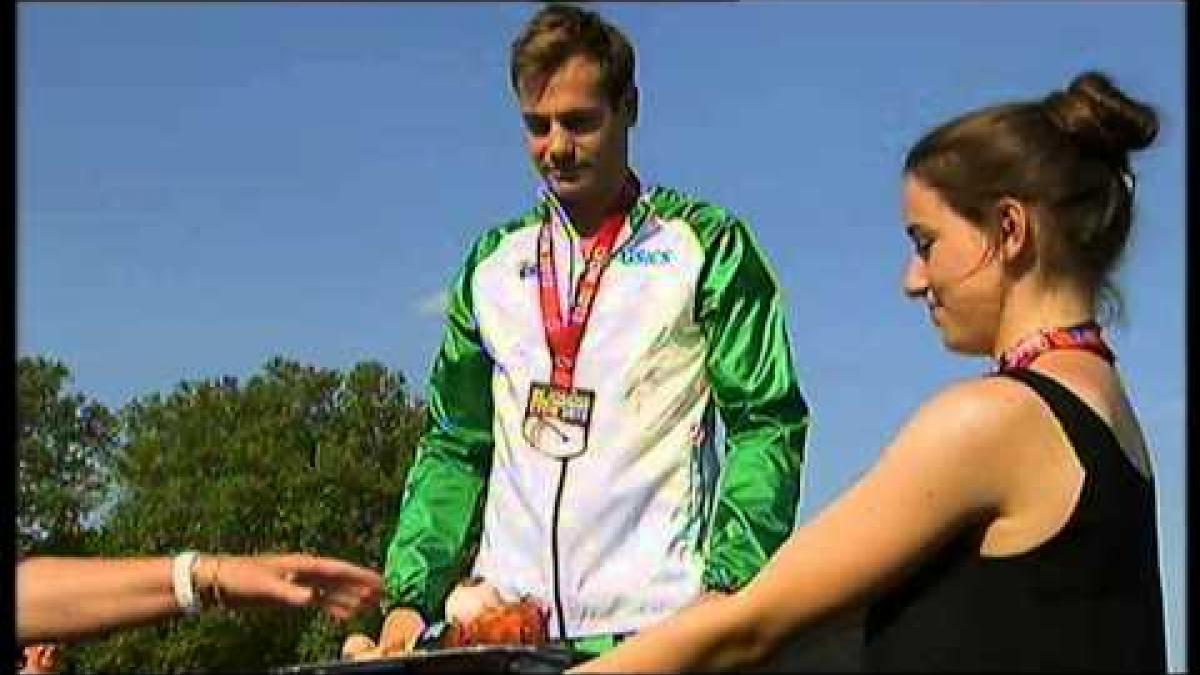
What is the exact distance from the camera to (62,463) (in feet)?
30.1

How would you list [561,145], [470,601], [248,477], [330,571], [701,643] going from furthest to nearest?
1. [248,477]
2. [561,145]
3. [470,601]
4. [330,571]
5. [701,643]

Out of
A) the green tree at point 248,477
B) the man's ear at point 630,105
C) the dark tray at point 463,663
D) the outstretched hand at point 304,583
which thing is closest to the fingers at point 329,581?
the outstretched hand at point 304,583

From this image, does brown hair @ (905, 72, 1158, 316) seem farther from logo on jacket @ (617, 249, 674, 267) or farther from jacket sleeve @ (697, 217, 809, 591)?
logo on jacket @ (617, 249, 674, 267)

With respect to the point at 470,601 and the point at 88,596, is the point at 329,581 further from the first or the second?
the point at 470,601

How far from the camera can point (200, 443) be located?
29.7ft

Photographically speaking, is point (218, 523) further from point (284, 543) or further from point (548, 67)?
point (548, 67)

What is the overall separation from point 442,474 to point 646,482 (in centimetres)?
40

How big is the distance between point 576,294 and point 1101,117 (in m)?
1.47

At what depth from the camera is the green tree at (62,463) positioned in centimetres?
840

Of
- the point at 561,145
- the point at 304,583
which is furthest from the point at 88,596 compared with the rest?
the point at 561,145

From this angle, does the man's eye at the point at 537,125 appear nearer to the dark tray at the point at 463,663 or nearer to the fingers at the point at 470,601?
the fingers at the point at 470,601

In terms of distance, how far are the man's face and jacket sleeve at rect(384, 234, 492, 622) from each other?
11.1 inches

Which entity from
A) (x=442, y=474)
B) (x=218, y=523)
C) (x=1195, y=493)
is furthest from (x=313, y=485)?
(x=1195, y=493)

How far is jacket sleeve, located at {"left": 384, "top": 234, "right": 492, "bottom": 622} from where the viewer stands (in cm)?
363
